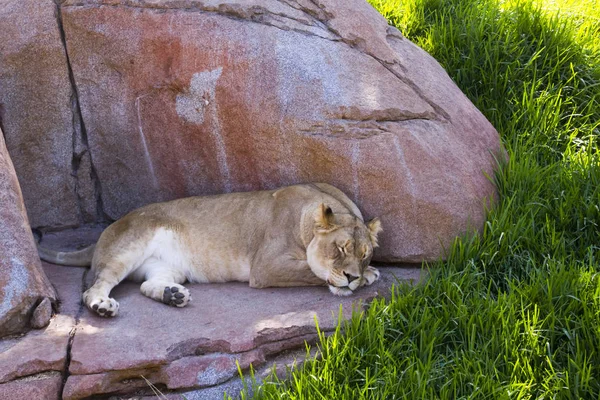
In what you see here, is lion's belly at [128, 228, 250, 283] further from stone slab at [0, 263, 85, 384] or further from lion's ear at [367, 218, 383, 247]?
lion's ear at [367, 218, 383, 247]

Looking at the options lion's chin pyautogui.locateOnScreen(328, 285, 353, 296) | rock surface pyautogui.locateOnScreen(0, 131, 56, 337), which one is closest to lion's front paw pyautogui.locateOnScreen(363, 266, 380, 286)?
lion's chin pyautogui.locateOnScreen(328, 285, 353, 296)

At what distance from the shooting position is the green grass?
4145 millimetres

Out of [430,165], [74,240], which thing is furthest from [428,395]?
[74,240]

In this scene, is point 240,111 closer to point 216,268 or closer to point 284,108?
point 284,108

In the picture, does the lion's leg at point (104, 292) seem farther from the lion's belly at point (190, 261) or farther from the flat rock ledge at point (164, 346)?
the lion's belly at point (190, 261)

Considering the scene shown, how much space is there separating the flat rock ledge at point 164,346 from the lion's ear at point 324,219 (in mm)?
381

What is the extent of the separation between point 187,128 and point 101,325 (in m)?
1.58

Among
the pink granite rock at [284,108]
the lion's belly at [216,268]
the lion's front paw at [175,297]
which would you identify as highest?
the pink granite rock at [284,108]

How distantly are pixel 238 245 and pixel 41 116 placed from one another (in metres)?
1.69

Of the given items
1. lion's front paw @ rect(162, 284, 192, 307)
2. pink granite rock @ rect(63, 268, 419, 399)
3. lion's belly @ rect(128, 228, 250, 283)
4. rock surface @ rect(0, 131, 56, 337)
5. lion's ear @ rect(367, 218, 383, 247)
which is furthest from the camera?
lion's belly @ rect(128, 228, 250, 283)

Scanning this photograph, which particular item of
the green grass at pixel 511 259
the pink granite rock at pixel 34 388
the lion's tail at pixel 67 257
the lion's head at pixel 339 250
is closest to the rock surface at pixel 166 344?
the pink granite rock at pixel 34 388

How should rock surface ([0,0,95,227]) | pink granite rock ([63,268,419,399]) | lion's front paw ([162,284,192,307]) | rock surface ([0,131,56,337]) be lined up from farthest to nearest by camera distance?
rock surface ([0,0,95,227]) < lion's front paw ([162,284,192,307]) < rock surface ([0,131,56,337]) < pink granite rock ([63,268,419,399])

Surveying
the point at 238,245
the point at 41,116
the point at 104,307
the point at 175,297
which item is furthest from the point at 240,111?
the point at 104,307

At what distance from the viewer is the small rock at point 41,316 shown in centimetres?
450
